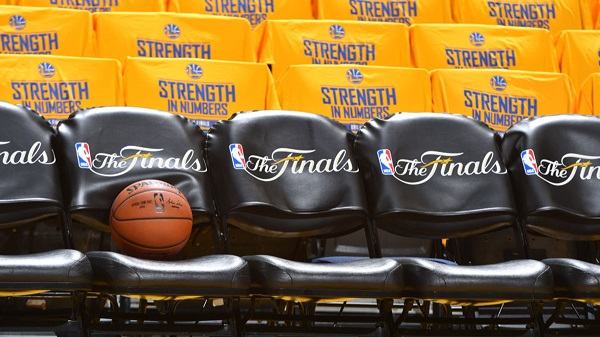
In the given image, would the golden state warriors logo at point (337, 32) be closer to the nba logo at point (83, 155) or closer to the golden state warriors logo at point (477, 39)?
the golden state warriors logo at point (477, 39)

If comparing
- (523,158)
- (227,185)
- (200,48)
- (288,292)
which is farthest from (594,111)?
(288,292)

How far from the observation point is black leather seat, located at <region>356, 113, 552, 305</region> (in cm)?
290

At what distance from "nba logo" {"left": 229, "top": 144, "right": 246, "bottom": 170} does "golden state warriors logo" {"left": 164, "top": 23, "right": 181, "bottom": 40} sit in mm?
1643

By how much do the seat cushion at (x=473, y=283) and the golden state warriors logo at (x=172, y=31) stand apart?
2191 mm

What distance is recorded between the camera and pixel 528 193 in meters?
2.96

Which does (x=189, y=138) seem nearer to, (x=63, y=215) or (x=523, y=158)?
(x=63, y=215)

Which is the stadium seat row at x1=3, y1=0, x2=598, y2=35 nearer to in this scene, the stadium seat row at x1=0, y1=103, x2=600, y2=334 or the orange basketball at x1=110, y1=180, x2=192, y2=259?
the stadium seat row at x1=0, y1=103, x2=600, y2=334

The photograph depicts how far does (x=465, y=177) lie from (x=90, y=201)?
3.69 ft

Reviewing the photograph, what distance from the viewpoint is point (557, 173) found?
9.86 ft

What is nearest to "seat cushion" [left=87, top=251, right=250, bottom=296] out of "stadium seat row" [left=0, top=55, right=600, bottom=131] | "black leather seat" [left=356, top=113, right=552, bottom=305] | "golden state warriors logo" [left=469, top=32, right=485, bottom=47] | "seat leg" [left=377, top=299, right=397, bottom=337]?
"seat leg" [left=377, top=299, right=397, bottom=337]

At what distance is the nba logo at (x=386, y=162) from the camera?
2.92m

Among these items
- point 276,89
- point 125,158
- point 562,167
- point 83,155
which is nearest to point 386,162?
point 562,167

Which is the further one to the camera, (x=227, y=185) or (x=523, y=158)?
(x=523, y=158)

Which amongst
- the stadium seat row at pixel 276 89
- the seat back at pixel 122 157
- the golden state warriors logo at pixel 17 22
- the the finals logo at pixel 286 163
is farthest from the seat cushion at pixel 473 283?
the golden state warriors logo at pixel 17 22
